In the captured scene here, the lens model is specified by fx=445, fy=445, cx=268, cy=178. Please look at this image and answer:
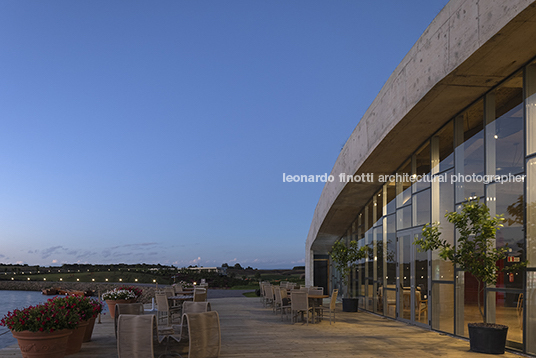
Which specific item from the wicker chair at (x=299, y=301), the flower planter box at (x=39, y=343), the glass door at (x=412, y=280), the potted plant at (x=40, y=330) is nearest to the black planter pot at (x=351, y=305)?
the glass door at (x=412, y=280)

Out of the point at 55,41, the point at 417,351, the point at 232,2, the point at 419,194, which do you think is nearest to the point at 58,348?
the point at 417,351

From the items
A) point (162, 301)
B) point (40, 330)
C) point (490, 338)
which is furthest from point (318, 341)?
point (40, 330)

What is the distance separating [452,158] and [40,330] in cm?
879

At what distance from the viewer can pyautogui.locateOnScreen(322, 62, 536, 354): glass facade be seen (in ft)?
25.2

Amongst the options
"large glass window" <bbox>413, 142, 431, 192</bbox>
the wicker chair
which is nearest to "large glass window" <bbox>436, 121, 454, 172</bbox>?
"large glass window" <bbox>413, 142, 431, 192</bbox>

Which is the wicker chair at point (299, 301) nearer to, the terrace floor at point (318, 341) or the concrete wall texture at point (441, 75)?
the terrace floor at point (318, 341)

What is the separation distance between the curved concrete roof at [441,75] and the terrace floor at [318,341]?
4.70 m

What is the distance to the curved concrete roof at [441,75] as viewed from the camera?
7.12 m

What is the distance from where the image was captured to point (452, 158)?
10.2 metres

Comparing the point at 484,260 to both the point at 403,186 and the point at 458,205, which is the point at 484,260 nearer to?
the point at 458,205

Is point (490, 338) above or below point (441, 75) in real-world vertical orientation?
below

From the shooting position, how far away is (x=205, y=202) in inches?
1881

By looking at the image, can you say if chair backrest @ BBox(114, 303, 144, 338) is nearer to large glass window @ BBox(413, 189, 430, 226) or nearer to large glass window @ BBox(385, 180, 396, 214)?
large glass window @ BBox(413, 189, 430, 226)

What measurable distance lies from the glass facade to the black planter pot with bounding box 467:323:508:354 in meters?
0.33
